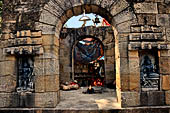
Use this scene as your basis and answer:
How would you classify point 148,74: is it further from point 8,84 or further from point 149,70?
point 8,84

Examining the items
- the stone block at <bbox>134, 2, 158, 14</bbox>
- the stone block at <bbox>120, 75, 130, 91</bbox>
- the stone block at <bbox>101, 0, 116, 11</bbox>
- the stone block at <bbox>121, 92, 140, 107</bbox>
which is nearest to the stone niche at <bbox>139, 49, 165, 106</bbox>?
the stone block at <bbox>121, 92, 140, 107</bbox>

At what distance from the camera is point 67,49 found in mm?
9398

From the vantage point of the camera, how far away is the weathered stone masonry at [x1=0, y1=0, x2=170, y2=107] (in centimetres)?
350

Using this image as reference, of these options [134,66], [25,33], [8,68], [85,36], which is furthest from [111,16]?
[85,36]

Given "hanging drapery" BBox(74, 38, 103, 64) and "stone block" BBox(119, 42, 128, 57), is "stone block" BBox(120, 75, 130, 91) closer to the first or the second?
"stone block" BBox(119, 42, 128, 57)

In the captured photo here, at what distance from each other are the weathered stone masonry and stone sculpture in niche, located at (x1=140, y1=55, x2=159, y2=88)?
0.15 meters

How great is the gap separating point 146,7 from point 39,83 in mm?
3599

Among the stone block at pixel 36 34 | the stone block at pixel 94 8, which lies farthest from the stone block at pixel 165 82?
the stone block at pixel 36 34

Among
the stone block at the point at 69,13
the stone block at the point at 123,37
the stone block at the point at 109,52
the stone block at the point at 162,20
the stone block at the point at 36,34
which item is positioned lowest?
the stone block at the point at 109,52

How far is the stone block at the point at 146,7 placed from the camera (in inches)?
144

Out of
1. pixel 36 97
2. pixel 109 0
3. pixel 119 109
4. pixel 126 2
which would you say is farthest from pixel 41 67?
pixel 126 2

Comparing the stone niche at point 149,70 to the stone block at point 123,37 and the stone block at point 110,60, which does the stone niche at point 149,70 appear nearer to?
the stone block at point 123,37

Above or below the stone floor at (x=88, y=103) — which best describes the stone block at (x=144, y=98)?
above

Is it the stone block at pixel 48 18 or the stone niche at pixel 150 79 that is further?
the stone block at pixel 48 18
